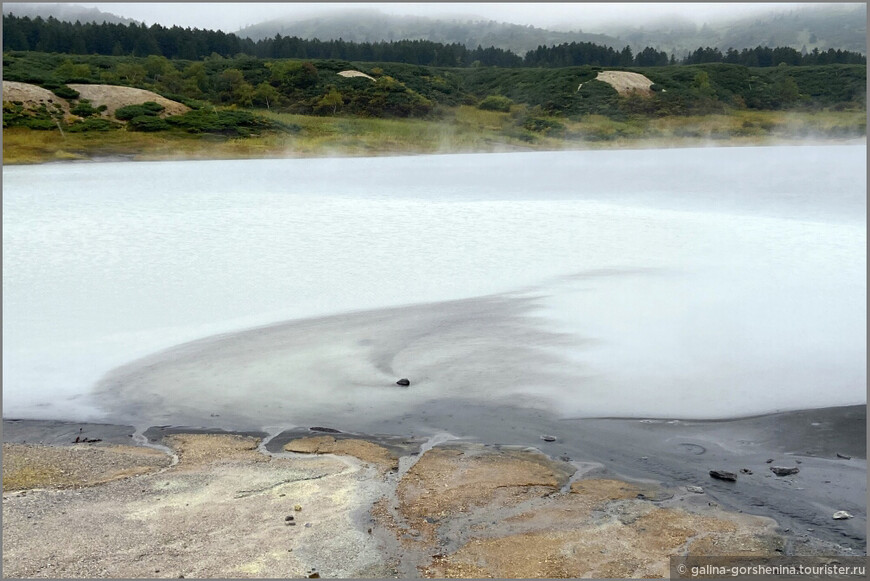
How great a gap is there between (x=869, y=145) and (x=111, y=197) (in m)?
20.0

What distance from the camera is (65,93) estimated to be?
4544 centimetres

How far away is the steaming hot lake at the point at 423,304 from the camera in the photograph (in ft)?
32.0

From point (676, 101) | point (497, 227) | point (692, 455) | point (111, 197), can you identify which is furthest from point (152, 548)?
point (676, 101)

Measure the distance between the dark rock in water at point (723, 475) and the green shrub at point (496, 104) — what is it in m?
59.6

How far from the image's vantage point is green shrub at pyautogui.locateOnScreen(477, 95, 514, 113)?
6594 centimetres

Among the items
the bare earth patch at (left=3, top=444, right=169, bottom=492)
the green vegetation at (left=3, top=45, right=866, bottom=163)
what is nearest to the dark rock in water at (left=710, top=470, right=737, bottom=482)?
the bare earth patch at (left=3, top=444, right=169, bottom=492)

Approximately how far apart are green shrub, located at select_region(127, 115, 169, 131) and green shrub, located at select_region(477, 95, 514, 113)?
2810cm

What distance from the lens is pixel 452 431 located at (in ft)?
28.8

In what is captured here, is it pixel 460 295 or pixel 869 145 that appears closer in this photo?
pixel 869 145

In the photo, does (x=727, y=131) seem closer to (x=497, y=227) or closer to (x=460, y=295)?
(x=497, y=227)

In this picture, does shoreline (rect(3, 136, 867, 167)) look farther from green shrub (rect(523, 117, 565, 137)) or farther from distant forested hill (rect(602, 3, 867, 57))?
distant forested hill (rect(602, 3, 867, 57))

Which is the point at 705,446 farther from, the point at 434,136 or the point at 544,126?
the point at 544,126

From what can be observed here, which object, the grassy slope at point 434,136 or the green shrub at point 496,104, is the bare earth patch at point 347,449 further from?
the green shrub at point 496,104

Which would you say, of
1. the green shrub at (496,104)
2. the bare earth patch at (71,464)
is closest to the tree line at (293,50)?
the green shrub at (496,104)
